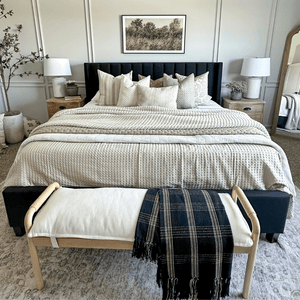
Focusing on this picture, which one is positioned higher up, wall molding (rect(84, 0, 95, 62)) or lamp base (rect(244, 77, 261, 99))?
wall molding (rect(84, 0, 95, 62))

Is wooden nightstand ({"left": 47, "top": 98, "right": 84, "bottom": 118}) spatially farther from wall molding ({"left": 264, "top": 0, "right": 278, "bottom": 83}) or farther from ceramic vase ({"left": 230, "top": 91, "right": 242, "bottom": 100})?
wall molding ({"left": 264, "top": 0, "right": 278, "bottom": 83})

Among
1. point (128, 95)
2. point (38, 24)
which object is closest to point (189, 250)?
point (128, 95)

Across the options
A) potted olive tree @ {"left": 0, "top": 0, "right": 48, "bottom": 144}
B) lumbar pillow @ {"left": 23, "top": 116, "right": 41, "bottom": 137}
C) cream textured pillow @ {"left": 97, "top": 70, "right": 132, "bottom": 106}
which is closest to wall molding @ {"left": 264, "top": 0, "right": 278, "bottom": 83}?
cream textured pillow @ {"left": 97, "top": 70, "right": 132, "bottom": 106}

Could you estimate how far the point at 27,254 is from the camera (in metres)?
1.79

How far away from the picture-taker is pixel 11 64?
4168 mm

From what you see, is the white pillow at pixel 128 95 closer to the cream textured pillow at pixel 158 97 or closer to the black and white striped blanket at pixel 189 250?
the cream textured pillow at pixel 158 97

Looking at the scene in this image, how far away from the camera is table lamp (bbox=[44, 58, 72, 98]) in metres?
3.73

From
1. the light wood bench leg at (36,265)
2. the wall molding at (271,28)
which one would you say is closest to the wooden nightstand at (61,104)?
the light wood bench leg at (36,265)

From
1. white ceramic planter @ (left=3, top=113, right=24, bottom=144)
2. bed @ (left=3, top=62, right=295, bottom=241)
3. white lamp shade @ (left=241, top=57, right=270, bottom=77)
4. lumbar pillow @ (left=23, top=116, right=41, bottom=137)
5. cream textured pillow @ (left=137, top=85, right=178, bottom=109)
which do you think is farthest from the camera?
lumbar pillow @ (left=23, top=116, right=41, bottom=137)

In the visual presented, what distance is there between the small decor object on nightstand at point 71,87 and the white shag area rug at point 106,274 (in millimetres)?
2511

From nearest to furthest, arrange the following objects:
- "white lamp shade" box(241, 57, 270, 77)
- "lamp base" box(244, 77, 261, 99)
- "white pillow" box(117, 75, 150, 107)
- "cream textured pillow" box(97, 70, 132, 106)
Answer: "white pillow" box(117, 75, 150, 107)
"cream textured pillow" box(97, 70, 132, 106)
"white lamp shade" box(241, 57, 270, 77)
"lamp base" box(244, 77, 261, 99)

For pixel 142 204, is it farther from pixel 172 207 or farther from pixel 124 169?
pixel 124 169

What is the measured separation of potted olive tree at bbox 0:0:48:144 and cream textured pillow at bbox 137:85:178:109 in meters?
1.88

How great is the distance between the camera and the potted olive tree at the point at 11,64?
3838 mm
